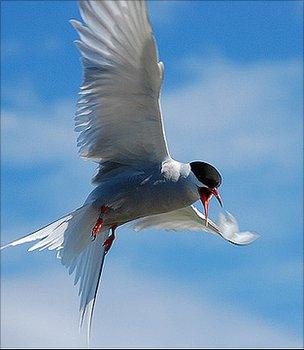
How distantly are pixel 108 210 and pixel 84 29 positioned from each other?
922 millimetres

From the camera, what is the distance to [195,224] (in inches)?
233

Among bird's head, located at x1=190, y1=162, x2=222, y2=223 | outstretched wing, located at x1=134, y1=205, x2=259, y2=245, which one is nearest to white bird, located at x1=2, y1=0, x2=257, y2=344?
bird's head, located at x1=190, y1=162, x2=222, y2=223

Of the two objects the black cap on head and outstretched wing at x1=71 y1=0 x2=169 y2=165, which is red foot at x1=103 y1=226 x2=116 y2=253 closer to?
outstretched wing at x1=71 y1=0 x2=169 y2=165

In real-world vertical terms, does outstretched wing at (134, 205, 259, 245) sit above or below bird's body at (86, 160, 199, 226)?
below

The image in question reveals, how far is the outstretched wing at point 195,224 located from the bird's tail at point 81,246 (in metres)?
0.54

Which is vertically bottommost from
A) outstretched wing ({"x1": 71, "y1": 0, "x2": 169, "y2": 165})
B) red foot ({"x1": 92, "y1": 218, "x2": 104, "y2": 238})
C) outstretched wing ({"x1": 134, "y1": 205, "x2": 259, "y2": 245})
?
outstretched wing ({"x1": 134, "y1": 205, "x2": 259, "y2": 245})

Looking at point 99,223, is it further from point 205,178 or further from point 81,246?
point 205,178

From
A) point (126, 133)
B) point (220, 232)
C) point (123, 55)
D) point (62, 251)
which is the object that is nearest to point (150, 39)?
point (123, 55)

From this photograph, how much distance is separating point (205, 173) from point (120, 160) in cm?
43

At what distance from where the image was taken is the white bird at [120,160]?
4754 millimetres

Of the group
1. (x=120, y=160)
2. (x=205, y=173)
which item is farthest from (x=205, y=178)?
(x=120, y=160)

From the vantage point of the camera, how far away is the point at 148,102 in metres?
4.91

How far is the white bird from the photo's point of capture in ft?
15.6

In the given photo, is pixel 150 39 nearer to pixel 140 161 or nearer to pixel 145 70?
pixel 145 70
